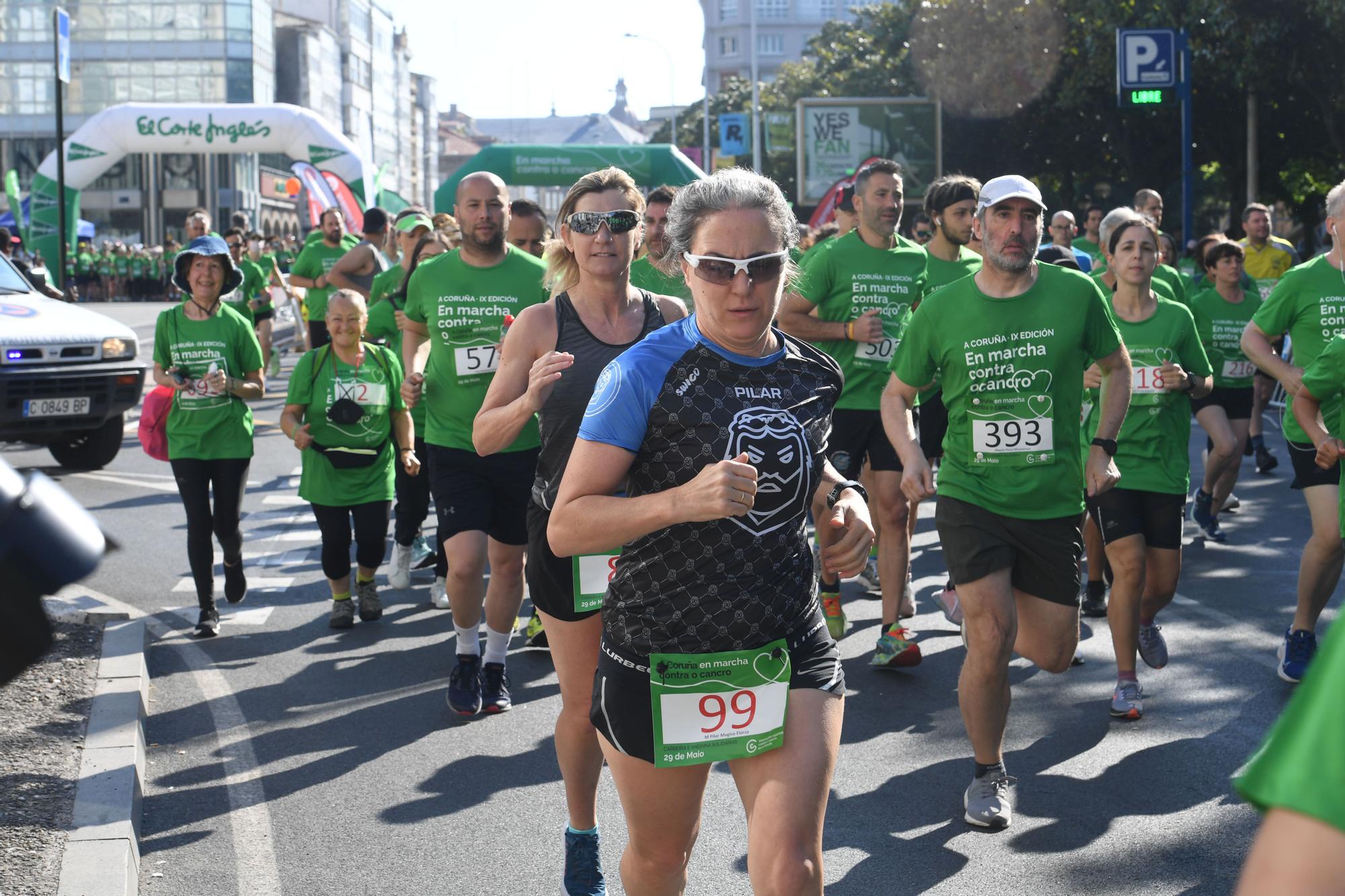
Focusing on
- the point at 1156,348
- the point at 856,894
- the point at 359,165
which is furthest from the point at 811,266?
the point at 359,165

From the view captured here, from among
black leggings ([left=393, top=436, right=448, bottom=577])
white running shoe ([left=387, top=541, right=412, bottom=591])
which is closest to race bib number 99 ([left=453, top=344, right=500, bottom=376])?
black leggings ([left=393, top=436, right=448, bottom=577])

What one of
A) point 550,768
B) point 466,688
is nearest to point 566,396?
point 550,768

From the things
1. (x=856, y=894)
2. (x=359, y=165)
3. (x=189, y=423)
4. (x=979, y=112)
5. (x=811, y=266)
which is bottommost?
(x=856, y=894)

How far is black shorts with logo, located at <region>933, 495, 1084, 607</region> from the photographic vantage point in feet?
16.8

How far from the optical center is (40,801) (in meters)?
4.93

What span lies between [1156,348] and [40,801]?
4751 mm

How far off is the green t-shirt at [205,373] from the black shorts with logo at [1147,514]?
163 inches

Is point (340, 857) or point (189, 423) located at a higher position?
point (189, 423)

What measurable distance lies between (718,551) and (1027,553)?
2.19 meters

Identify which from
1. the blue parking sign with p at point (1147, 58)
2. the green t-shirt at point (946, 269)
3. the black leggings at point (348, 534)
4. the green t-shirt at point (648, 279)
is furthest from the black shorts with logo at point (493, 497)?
the blue parking sign with p at point (1147, 58)

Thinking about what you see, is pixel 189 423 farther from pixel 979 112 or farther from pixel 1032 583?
pixel 979 112

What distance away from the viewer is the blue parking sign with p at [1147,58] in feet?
59.1

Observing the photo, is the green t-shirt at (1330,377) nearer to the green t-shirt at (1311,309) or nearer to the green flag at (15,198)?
the green t-shirt at (1311,309)

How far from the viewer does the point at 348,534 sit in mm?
8180
